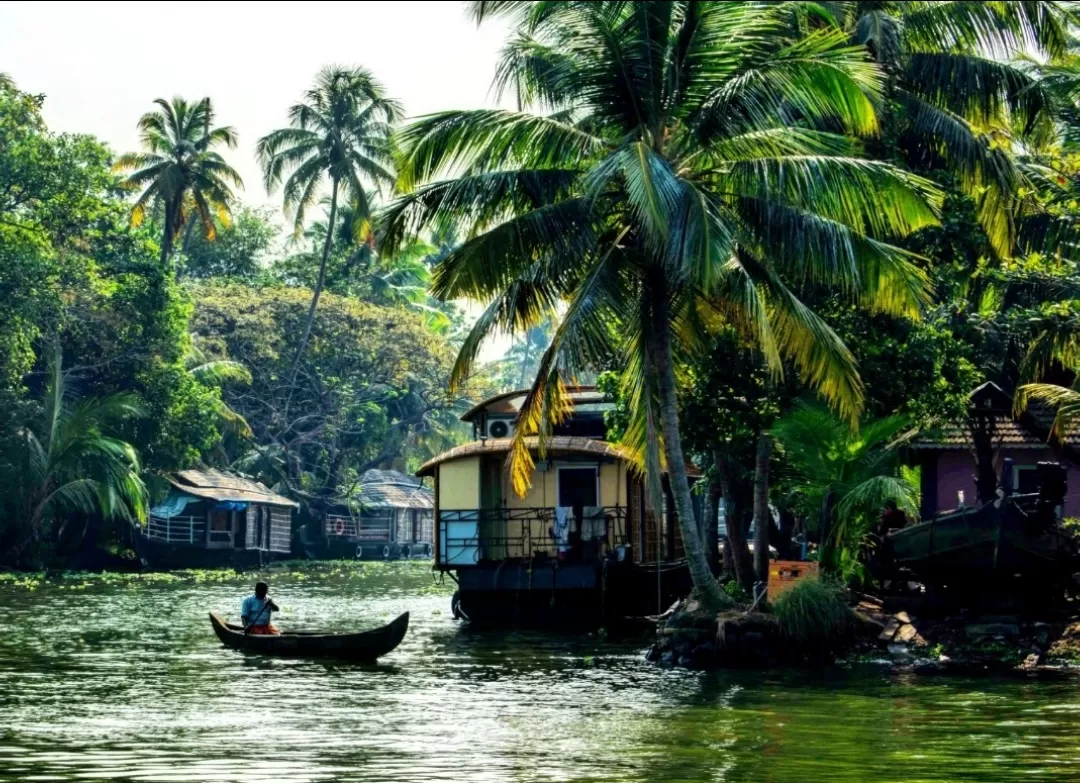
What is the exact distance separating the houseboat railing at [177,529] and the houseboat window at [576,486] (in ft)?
90.5

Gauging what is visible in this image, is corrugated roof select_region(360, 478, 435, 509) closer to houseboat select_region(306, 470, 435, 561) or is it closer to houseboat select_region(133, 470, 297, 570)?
houseboat select_region(306, 470, 435, 561)

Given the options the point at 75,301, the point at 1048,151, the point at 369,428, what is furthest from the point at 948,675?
the point at 369,428

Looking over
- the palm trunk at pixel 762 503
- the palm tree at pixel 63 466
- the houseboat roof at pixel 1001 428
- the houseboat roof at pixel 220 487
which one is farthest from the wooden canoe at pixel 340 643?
the houseboat roof at pixel 220 487

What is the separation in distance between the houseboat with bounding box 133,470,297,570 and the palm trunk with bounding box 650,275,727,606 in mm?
36214

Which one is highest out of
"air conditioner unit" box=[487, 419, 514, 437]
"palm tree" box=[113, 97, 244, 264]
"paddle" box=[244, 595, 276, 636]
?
"palm tree" box=[113, 97, 244, 264]

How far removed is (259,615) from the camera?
23.2 meters

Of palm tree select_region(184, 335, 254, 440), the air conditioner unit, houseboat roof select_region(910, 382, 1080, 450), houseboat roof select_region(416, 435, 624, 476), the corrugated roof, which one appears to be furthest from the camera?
the corrugated roof

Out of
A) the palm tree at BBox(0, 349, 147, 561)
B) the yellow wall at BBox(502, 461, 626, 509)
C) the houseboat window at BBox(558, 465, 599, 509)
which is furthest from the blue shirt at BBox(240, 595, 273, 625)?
the palm tree at BBox(0, 349, 147, 561)

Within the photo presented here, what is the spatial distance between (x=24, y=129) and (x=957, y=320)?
32.4 metres

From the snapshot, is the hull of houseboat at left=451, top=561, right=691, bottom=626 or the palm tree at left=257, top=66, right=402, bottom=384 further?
the palm tree at left=257, top=66, right=402, bottom=384

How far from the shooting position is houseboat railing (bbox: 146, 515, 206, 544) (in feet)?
185

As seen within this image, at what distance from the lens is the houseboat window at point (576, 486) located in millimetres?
31781

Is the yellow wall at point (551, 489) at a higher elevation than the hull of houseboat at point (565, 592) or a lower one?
higher

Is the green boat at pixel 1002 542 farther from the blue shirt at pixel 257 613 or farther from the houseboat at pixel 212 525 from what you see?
the houseboat at pixel 212 525
